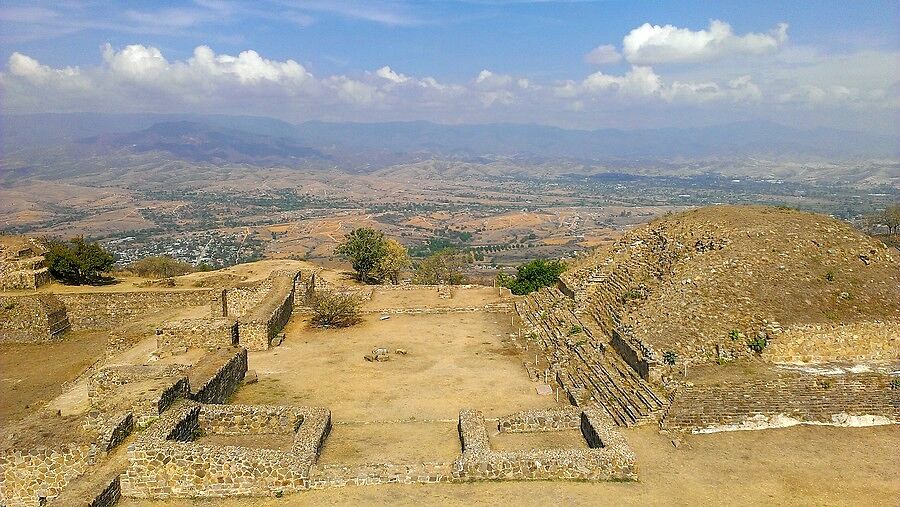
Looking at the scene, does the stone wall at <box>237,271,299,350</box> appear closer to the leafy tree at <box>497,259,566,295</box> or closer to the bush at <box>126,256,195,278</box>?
the leafy tree at <box>497,259,566,295</box>

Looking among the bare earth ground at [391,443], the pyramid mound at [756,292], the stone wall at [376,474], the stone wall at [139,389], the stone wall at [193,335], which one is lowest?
the bare earth ground at [391,443]

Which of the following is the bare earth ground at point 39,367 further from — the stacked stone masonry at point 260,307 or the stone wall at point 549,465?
the stone wall at point 549,465

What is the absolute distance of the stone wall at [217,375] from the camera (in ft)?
48.4

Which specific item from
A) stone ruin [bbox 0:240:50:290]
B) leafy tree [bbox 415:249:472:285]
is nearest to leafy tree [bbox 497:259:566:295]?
leafy tree [bbox 415:249:472:285]

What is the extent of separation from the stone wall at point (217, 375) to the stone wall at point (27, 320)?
38.0 ft

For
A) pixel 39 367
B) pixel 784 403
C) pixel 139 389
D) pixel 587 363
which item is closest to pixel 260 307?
pixel 39 367

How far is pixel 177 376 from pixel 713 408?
41.3 ft

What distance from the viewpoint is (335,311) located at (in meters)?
24.4

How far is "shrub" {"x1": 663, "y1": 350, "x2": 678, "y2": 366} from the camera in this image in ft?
51.4

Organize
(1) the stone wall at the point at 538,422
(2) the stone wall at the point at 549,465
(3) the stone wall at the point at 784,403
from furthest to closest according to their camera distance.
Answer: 1. (1) the stone wall at the point at 538,422
2. (3) the stone wall at the point at 784,403
3. (2) the stone wall at the point at 549,465

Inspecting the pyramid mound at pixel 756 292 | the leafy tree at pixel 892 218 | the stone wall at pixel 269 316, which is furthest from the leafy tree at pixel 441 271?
the leafy tree at pixel 892 218

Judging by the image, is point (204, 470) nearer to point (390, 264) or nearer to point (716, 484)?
point (716, 484)

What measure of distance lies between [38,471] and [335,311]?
13554 mm

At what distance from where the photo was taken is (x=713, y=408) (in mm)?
13984
